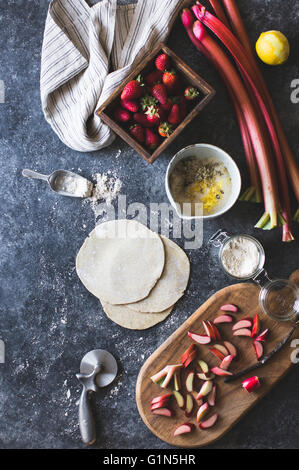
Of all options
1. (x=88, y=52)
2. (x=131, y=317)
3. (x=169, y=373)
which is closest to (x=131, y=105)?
(x=88, y=52)

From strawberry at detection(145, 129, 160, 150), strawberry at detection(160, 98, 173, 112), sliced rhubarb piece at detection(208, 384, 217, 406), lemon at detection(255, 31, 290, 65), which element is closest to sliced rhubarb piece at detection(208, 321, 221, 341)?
sliced rhubarb piece at detection(208, 384, 217, 406)

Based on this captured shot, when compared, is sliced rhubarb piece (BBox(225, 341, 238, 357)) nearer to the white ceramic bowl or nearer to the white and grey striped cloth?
the white ceramic bowl

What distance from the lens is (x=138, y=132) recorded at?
1.83 metres

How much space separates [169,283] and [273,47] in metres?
1.11

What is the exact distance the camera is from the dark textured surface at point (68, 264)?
6.57ft

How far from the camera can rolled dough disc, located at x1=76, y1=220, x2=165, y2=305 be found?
6.59 ft

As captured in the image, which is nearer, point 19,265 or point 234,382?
point 234,382

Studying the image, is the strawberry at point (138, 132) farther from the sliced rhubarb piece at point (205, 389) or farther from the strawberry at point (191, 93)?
the sliced rhubarb piece at point (205, 389)

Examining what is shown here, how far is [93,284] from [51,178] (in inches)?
20.3

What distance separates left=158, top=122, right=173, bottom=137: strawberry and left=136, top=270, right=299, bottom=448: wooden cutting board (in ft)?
2.35

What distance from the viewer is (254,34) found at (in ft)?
6.57

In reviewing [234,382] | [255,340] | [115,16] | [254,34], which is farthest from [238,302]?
[115,16]

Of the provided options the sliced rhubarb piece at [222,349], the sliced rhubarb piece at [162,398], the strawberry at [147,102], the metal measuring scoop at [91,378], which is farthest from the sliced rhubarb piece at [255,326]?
the strawberry at [147,102]

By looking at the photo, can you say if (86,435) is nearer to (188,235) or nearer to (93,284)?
(93,284)
